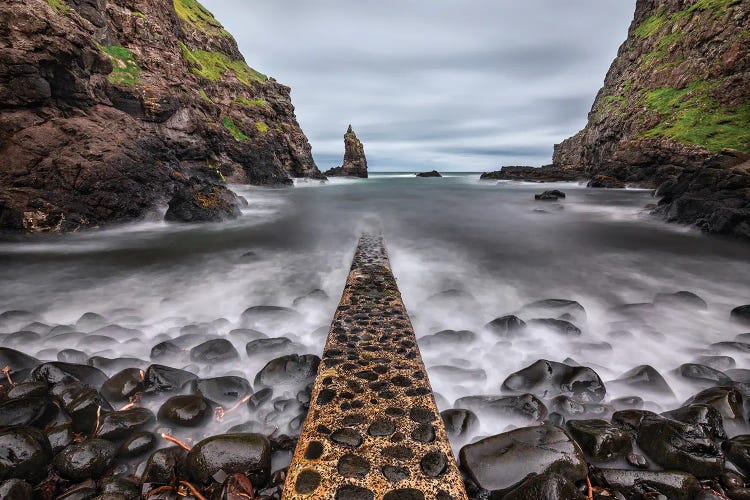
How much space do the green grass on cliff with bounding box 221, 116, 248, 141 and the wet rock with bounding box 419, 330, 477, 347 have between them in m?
34.0

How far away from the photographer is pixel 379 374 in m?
2.85

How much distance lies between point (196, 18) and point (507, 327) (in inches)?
2065

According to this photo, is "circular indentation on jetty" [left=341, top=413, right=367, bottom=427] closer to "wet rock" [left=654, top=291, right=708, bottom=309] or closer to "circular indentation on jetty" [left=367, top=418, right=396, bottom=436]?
"circular indentation on jetty" [left=367, top=418, right=396, bottom=436]

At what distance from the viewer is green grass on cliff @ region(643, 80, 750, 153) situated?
77.5 feet

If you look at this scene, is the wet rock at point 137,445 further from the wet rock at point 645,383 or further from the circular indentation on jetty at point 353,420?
the wet rock at point 645,383

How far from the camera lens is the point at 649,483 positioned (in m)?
2.14

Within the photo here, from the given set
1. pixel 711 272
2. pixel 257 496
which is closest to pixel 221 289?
pixel 257 496

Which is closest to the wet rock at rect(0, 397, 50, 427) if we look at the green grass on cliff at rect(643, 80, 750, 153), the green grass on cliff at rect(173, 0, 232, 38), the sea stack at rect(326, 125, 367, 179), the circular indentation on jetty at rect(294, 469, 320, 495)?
the circular indentation on jetty at rect(294, 469, 320, 495)

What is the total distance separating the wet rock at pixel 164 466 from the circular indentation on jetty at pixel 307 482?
1.05m

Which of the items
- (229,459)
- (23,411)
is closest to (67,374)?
(23,411)

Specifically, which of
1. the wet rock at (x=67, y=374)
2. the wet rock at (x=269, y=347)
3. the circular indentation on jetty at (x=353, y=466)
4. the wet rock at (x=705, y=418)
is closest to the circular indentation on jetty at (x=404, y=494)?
the circular indentation on jetty at (x=353, y=466)

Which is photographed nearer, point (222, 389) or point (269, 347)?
point (222, 389)

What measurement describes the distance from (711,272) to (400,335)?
8.72 m

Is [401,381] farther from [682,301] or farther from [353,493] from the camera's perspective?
[682,301]
